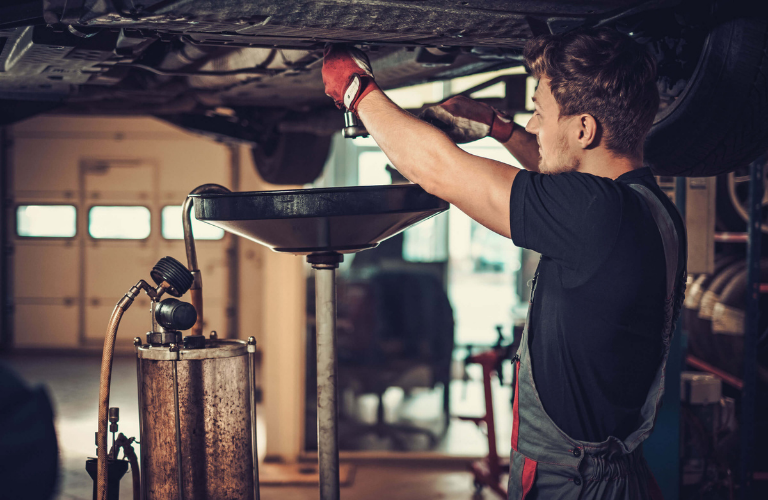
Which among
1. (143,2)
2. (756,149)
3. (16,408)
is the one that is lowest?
(16,408)

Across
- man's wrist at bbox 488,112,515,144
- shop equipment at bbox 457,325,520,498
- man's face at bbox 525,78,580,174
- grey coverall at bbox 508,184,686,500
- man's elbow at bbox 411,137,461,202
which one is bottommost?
shop equipment at bbox 457,325,520,498

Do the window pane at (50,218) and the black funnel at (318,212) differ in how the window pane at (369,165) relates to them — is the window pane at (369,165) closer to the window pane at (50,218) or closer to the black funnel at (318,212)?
the window pane at (50,218)

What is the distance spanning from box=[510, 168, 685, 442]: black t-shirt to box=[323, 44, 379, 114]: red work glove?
0.36 m

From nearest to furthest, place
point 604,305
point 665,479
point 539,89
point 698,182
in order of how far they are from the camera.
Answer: point 604,305 → point 539,89 → point 665,479 → point 698,182

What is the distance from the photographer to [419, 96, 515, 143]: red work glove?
1376 mm

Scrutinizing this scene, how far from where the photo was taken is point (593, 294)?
1085mm

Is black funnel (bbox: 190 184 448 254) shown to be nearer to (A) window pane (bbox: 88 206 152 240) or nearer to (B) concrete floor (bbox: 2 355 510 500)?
(B) concrete floor (bbox: 2 355 510 500)

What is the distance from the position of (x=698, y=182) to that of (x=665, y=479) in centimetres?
135

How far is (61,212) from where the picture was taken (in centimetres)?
725

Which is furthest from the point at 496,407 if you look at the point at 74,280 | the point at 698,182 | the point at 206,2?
the point at 74,280

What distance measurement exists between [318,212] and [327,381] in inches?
15.4

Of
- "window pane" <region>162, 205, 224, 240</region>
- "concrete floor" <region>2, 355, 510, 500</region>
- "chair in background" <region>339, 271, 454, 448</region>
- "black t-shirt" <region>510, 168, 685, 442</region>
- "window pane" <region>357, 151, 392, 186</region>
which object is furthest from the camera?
"window pane" <region>162, 205, 224, 240</region>

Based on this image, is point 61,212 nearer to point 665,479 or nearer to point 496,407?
point 496,407

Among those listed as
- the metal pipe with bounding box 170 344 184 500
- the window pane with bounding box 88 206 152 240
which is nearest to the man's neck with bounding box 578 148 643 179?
the metal pipe with bounding box 170 344 184 500
